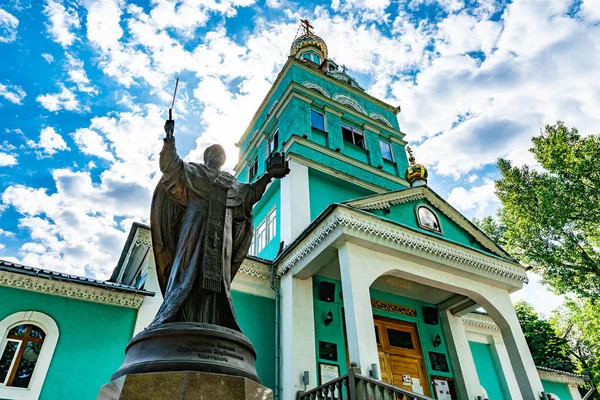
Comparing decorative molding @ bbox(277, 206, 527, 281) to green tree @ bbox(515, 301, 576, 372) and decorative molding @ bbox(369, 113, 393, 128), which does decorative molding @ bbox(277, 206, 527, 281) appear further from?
green tree @ bbox(515, 301, 576, 372)

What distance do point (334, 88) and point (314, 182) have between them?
5.80 meters

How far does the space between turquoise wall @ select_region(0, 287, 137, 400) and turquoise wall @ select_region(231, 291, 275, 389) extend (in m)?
2.47

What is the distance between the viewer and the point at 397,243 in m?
8.50

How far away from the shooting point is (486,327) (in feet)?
42.3

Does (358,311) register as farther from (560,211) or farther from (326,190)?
(560,211)

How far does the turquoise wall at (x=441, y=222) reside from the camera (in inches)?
388

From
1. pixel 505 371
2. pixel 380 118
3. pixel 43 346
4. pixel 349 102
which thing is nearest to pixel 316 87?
pixel 349 102

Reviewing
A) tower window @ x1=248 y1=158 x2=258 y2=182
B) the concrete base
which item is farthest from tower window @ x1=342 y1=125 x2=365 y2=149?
the concrete base

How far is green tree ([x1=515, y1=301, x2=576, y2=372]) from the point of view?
23.0 m

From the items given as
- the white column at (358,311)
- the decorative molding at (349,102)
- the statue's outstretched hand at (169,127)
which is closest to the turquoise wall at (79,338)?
the white column at (358,311)

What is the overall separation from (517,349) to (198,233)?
8.99 meters

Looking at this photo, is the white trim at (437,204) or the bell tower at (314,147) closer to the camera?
the white trim at (437,204)

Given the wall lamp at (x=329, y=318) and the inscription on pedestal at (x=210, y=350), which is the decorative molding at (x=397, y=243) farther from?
the inscription on pedestal at (x=210, y=350)

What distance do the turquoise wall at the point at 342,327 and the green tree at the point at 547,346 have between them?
1686 centimetres
